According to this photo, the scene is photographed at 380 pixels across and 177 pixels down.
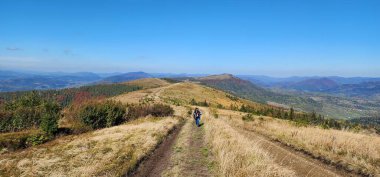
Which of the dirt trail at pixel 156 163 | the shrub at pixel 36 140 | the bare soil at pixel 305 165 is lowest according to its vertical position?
the shrub at pixel 36 140

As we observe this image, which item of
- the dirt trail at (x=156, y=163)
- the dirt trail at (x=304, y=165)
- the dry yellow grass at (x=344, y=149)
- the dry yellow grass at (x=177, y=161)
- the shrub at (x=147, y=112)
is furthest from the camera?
the shrub at (x=147, y=112)

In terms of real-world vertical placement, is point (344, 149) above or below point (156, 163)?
above

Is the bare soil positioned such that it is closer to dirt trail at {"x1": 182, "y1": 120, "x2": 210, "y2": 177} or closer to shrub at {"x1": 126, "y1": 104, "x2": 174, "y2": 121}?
dirt trail at {"x1": 182, "y1": 120, "x2": 210, "y2": 177}

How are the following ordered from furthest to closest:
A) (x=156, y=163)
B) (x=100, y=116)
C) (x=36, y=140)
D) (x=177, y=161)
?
(x=100, y=116) → (x=36, y=140) → (x=156, y=163) → (x=177, y=161)

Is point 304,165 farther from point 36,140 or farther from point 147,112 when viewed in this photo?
point 147,112

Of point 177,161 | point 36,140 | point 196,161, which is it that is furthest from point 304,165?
point 36,140

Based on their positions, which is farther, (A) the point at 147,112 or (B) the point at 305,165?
(A) the point at 147,112

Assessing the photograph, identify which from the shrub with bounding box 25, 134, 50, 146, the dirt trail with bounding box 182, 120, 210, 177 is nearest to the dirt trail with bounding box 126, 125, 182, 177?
the dirt trail with bounding box 182, 120, 210, 177

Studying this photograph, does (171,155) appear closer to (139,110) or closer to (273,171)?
(273,171)

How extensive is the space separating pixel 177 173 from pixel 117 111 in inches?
1556

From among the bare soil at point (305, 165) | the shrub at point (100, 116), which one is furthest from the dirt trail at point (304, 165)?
the shrub at point (100, 116)

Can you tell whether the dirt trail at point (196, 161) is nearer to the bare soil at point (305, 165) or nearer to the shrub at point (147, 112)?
the bare soil at point (305, 165)

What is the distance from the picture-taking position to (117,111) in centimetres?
5147

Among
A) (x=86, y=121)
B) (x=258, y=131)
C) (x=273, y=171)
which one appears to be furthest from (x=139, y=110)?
(x=273, y=171)
